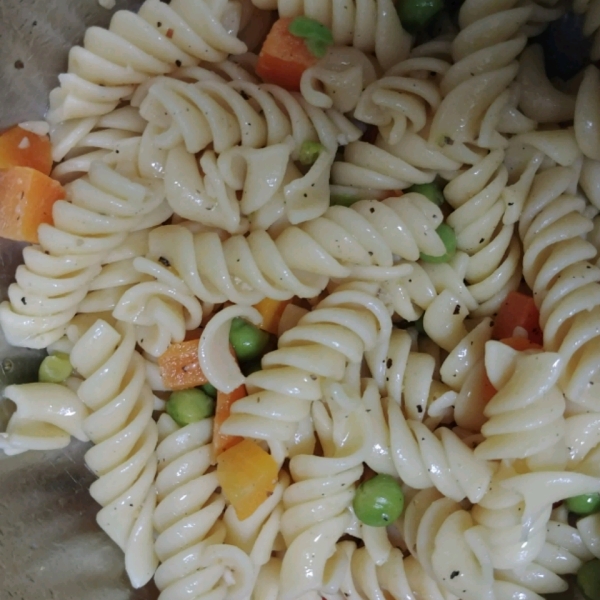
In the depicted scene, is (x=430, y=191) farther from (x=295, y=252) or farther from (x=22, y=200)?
(x=22, y=200)

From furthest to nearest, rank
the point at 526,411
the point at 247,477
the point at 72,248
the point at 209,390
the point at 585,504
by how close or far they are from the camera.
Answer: the point at 209,390 < the point at 585,504 < the point at 247,477 < the point at 72,248 < the point at 526,411

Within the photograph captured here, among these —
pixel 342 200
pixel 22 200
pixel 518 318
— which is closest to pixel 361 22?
pixel 342 200

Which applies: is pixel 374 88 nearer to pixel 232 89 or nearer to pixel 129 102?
pixel 232 89

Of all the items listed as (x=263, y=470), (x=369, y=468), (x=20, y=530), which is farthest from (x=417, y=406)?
(x=20, y=530)

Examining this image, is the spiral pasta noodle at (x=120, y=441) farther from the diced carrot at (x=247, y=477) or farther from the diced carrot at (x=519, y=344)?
the diced carrot at (x=519, y=344)

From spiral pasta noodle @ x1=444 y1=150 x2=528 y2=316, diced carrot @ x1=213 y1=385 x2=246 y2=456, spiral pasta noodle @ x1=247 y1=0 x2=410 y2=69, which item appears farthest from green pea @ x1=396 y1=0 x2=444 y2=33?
diced carrot @ x1=213 y1=385 x2=246 y2=456

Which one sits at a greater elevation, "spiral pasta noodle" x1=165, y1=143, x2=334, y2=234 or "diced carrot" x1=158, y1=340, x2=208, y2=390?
"spiral pasta noodle" x1=165, y1=143, x2=334, y2=234

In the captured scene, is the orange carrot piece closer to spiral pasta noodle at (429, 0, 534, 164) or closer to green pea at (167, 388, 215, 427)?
spiral pasta noodle at (429, 0, 534, 164)
